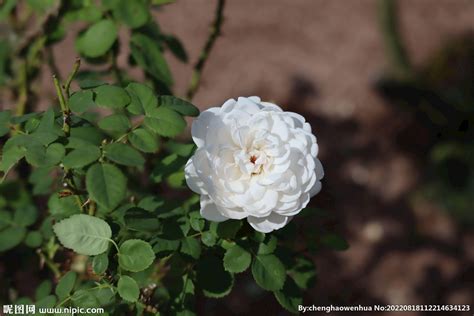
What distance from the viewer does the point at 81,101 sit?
1104 mm

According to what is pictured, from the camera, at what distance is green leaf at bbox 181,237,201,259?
1148 mm

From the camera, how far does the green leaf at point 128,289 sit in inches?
41.7

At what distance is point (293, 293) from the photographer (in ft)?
4.19

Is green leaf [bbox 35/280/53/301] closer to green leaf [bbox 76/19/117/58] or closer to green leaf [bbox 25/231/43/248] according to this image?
green leaf [bbox 25/231/43/248]

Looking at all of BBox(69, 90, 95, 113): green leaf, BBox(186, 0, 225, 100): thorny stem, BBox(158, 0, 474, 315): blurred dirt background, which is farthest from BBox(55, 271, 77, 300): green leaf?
BBox(158, 0, 474, 315): blurred dirt background

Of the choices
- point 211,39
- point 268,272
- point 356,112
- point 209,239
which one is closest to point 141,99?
point 209,239

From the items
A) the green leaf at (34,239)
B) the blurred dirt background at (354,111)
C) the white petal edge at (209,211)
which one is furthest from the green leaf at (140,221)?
the blurred dirt background at (354,111)

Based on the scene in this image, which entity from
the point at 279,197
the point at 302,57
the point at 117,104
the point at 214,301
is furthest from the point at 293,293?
the point at 302,57

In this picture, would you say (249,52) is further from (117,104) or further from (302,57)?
(117,104)

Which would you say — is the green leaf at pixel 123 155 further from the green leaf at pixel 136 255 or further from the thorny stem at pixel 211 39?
the thorny stem at pixel 211 39

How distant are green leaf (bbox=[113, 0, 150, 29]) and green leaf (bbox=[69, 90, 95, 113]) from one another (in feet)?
1.35

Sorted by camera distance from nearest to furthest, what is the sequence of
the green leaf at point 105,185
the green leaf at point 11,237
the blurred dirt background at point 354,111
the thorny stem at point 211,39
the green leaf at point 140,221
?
the green leaf at point 105,185 → the green leaf at point 140,221 → the green leaf at point 11,237 → the thorny stem at point 211,39 → the blurred dirt background at point 354,111

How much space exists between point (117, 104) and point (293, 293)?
53 centimetres

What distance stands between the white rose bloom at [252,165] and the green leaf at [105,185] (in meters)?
0.12
